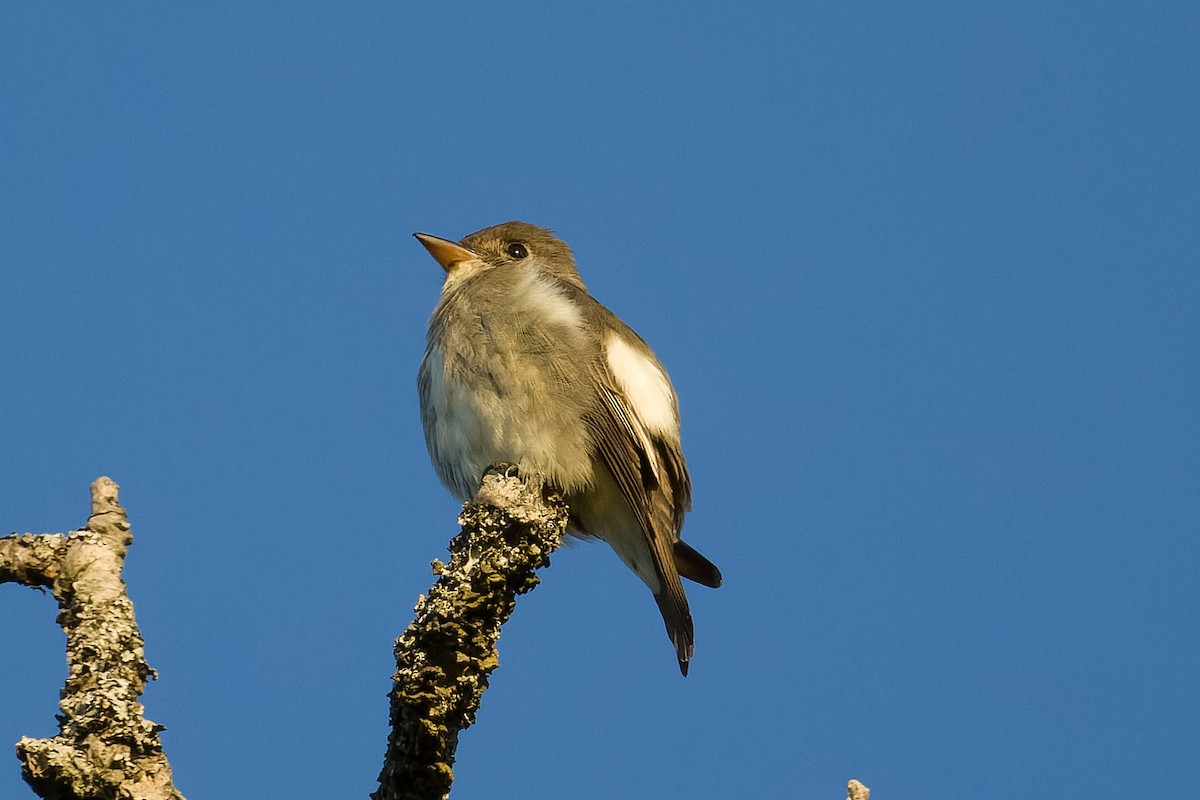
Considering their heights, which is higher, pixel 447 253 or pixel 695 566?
pixel 447 253

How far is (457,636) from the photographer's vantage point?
4.05 meters

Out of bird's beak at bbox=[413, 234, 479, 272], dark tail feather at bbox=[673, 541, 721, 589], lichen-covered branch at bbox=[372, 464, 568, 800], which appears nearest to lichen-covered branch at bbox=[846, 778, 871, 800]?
lichen-covered branch at bbox=[372, 464, 568, 800]

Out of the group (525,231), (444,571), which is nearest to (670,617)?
(444,571)

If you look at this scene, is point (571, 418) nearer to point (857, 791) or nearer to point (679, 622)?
point (679, 622)

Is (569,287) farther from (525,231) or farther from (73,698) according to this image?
(73,698)

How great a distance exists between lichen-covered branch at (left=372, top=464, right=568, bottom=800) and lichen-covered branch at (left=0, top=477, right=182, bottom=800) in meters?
0.74

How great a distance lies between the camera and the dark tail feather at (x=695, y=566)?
6621 mm

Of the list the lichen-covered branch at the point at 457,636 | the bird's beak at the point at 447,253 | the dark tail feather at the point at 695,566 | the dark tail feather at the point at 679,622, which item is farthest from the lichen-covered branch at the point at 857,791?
the bird's beak at the point at 447,253

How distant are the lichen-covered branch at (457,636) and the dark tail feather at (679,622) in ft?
4.08

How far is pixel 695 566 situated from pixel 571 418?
1.12m

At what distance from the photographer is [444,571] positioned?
429cm

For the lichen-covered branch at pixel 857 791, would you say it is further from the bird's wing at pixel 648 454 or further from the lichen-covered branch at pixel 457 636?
the bird's wing at pixel 648 454

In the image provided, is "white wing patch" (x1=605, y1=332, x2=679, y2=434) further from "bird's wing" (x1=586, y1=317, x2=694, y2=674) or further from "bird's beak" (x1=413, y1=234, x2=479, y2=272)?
"bird's beak" (x1=413, y1=234, x2=479, y2=272)

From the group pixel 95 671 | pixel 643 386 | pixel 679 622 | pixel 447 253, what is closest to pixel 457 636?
pixel 95 671
